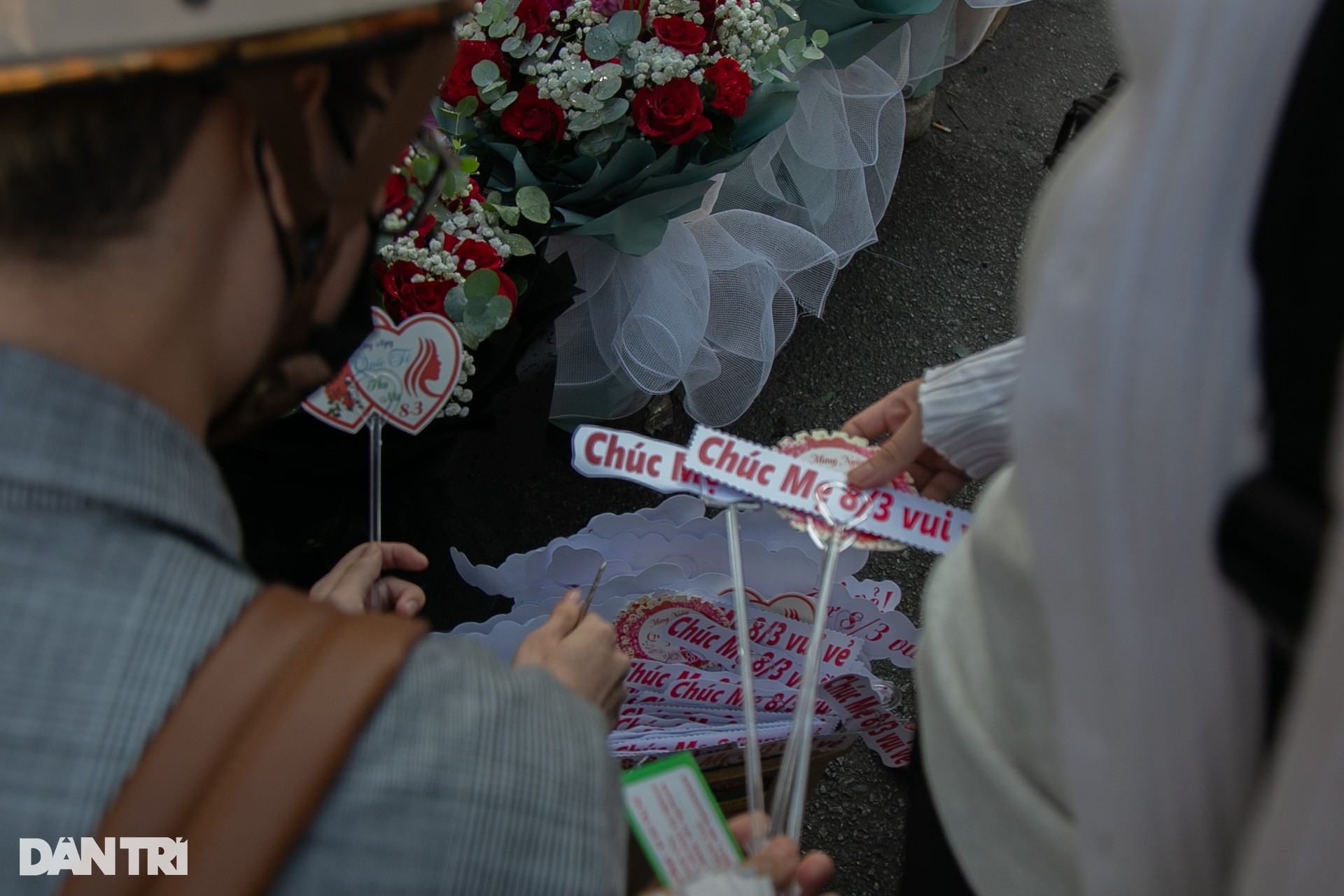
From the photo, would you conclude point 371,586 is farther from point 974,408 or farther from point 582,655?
point 974,408

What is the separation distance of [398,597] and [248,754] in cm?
59

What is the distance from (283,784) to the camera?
21.9 inches

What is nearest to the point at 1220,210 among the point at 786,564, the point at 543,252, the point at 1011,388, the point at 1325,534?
the point at 1325,534

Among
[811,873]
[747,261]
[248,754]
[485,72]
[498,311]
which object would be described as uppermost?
[485,72]

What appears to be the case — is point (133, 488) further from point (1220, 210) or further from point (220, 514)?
point (1220, 210)

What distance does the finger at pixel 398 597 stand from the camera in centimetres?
111

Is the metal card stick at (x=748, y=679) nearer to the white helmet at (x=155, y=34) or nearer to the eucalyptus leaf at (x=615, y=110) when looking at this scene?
the white helmet at (x=155, y=34)

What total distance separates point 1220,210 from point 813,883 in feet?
2.05

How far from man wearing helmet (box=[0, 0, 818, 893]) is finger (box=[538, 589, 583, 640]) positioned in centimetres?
32

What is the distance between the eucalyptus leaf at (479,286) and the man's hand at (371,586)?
493 millimetres

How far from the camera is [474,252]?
5.11ft

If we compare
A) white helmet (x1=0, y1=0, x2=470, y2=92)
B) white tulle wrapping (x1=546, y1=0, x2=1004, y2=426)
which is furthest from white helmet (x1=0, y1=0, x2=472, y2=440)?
white tulle wrapping (x1=546, y1=0, x2=1004, y2=426)

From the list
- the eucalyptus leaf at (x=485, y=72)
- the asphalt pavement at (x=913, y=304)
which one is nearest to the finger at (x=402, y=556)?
the asphalt pavement at (x=913, y=304)

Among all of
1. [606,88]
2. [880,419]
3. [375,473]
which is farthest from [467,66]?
[880,419]
